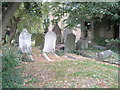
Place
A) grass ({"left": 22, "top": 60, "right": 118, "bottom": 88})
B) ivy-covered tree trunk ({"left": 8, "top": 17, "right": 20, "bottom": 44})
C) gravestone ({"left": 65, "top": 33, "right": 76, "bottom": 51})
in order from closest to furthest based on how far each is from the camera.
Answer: grass ({"left": 22, "top": 60, "right": 118, "bottom": 88}), gravestone ({"left": 65, "top": 33, "right": 76, "bottom": 51}), ivy-covered tree trunk ({"left": 8, "top": 17, "right": 20, "bottom": 44})

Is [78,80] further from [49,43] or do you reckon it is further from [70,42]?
[70,42]

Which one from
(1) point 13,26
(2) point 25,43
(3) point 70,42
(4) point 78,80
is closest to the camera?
(4) point 78,80

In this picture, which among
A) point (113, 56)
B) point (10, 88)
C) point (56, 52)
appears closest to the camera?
point (10, 88)

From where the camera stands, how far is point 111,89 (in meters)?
3.49

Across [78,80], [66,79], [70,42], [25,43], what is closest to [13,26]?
[25,43]

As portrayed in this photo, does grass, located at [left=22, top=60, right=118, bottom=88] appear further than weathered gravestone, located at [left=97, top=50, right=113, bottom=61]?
No

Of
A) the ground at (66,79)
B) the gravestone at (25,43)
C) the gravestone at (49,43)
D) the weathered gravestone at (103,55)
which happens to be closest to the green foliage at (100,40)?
the weathered gravestone at (103,55)

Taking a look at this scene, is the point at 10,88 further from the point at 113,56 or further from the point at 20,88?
the point at 113,56

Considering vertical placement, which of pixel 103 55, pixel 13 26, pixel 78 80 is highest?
pixel 13 26

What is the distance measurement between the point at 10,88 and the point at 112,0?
5.46 m

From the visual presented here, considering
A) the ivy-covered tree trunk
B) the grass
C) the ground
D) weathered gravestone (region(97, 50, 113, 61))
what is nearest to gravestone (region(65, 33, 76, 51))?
weathered gravestone (region(97, 50, 113, 61))

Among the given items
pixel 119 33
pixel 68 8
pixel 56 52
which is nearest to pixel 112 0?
pixel 68 8

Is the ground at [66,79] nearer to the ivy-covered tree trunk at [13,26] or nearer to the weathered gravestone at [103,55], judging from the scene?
the weathered gravestone at [103,55]

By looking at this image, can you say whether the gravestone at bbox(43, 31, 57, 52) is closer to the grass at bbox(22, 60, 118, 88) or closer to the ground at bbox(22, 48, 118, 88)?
the ground at bbox(22, 48, 118, 88)
